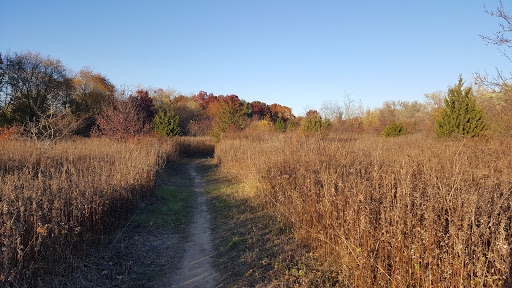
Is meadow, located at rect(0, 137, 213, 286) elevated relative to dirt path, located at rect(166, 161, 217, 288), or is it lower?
elevated

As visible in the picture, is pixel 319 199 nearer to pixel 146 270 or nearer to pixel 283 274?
pixel 283 274

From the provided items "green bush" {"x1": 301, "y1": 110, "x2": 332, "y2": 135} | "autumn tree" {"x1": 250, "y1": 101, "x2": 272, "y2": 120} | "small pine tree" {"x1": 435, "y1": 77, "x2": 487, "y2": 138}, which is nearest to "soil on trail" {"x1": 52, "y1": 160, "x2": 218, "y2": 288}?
"green bush" {"x1": 301, "y1": 110, "x2": 332, "y2": 135}

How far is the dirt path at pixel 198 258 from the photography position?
3.84 metres

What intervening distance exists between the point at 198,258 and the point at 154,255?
32.0 inches

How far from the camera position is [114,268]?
4.00 meters

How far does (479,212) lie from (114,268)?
4.96 m

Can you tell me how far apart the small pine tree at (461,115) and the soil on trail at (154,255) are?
15.2 meters

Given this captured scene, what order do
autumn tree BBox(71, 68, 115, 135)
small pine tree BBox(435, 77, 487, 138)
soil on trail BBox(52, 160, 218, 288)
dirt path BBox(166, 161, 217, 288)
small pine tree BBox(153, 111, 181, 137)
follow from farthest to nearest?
autumn tree BBox(71, 68, 115, 135)
small pine tree BBox(153, 111, 181, 137)
small pine tree BBox(435, 77, 487, 138)
dirt path BBox(166, 161, 217, 288)
soil on trail BBox(52, 160, 218, 288)

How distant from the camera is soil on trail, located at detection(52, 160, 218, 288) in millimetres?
3725

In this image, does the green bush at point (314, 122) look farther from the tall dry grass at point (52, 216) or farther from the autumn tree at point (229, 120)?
the tall dry grass at point (52, 216)

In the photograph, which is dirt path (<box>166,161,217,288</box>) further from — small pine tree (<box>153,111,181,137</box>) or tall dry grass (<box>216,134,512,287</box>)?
small pine tree (<box>153,111,181,137</box>)

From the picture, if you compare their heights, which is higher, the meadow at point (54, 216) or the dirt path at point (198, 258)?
the meadow at point (54, 216)

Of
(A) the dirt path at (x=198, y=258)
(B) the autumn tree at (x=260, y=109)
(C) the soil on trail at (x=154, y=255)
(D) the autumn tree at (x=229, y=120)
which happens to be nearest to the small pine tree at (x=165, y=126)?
(D) the autumn tree at (x=229, y=120)

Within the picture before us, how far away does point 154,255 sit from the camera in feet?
15.3
